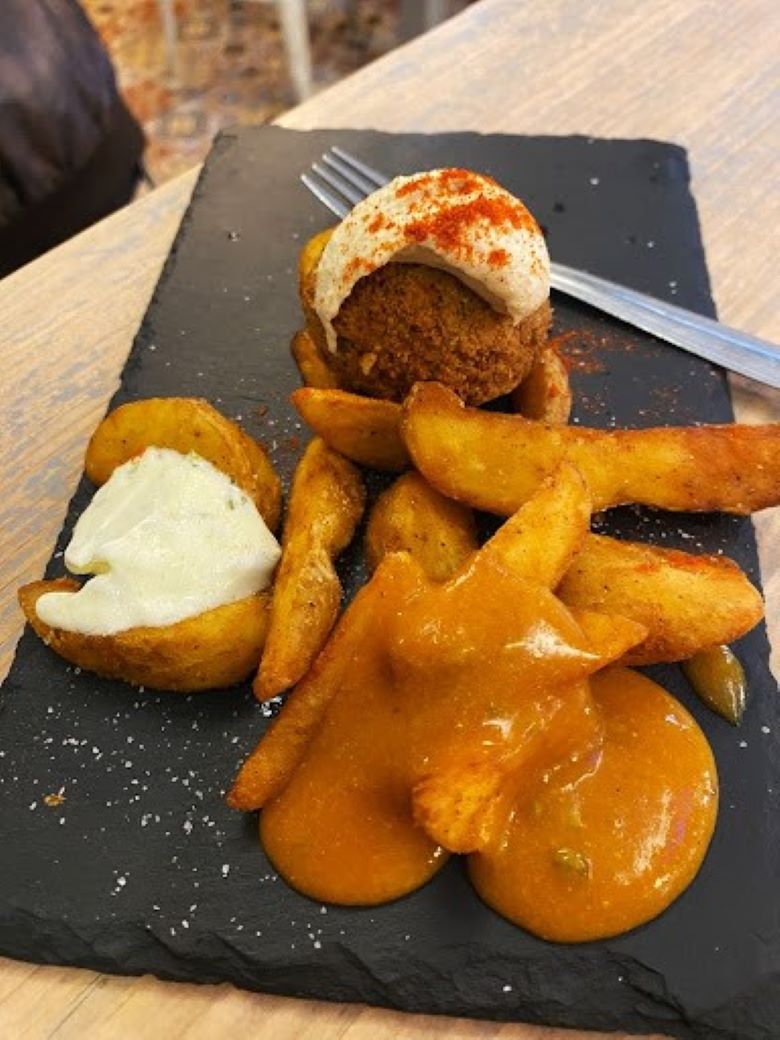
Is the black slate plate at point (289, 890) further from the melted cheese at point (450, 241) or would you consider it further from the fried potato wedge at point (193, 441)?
the melted cheese at point (450, 241)

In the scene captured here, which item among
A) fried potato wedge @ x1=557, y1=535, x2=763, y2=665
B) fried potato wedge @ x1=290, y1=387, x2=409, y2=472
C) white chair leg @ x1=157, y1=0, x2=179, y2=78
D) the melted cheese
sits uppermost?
the melted cheese

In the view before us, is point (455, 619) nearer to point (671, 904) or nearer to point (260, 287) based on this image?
point (671, 904)

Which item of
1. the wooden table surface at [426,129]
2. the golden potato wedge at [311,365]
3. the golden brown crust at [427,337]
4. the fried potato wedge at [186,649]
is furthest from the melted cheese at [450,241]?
the wooden table surface at [426,129]

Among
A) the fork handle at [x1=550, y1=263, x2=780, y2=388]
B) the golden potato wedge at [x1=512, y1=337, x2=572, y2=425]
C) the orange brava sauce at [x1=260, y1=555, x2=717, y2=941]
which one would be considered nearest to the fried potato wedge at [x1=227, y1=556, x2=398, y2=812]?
the orange brava sauce at [x1=260, y1=555, x2=717, y2=941]

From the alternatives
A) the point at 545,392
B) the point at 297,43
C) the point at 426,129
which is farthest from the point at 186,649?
the point at 297,43

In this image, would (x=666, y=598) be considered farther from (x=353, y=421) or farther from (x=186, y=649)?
(x=186, y=649)

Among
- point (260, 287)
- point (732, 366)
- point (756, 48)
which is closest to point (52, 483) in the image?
point (260, 287)

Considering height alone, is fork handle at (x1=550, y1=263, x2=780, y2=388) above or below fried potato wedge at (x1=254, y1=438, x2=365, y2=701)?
below

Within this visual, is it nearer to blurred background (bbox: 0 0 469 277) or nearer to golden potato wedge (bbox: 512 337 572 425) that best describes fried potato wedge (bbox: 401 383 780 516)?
golden potato wedge (bbox: 512 337 572 425)
